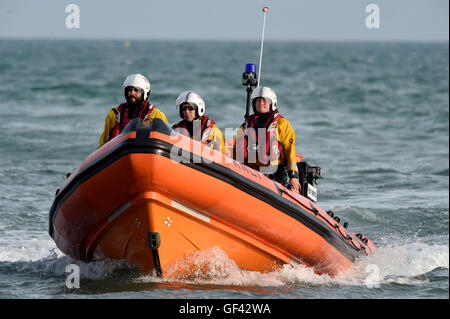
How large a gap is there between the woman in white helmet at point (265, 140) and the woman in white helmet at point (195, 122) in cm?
47

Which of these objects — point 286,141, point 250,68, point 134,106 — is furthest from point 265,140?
point 134,106

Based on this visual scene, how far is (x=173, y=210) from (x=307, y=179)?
2.02m

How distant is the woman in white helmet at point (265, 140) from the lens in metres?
6.52

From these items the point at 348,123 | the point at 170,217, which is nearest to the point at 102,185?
the point at 170,217

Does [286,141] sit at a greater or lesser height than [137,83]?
lesser

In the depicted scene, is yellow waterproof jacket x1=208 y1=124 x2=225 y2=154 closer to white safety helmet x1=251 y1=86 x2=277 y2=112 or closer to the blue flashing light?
white safety helmet x1=251 y1=86 x2=277 y2=112

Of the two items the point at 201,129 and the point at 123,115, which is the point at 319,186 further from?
the point at 123,115

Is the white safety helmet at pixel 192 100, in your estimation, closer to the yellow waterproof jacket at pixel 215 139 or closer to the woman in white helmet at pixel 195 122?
the woman in white helmet at pixel 195 122

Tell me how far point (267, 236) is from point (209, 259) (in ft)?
1.55

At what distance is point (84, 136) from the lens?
565 inches

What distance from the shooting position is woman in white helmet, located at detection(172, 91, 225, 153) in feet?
19.9

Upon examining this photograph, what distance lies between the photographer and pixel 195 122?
612cm
